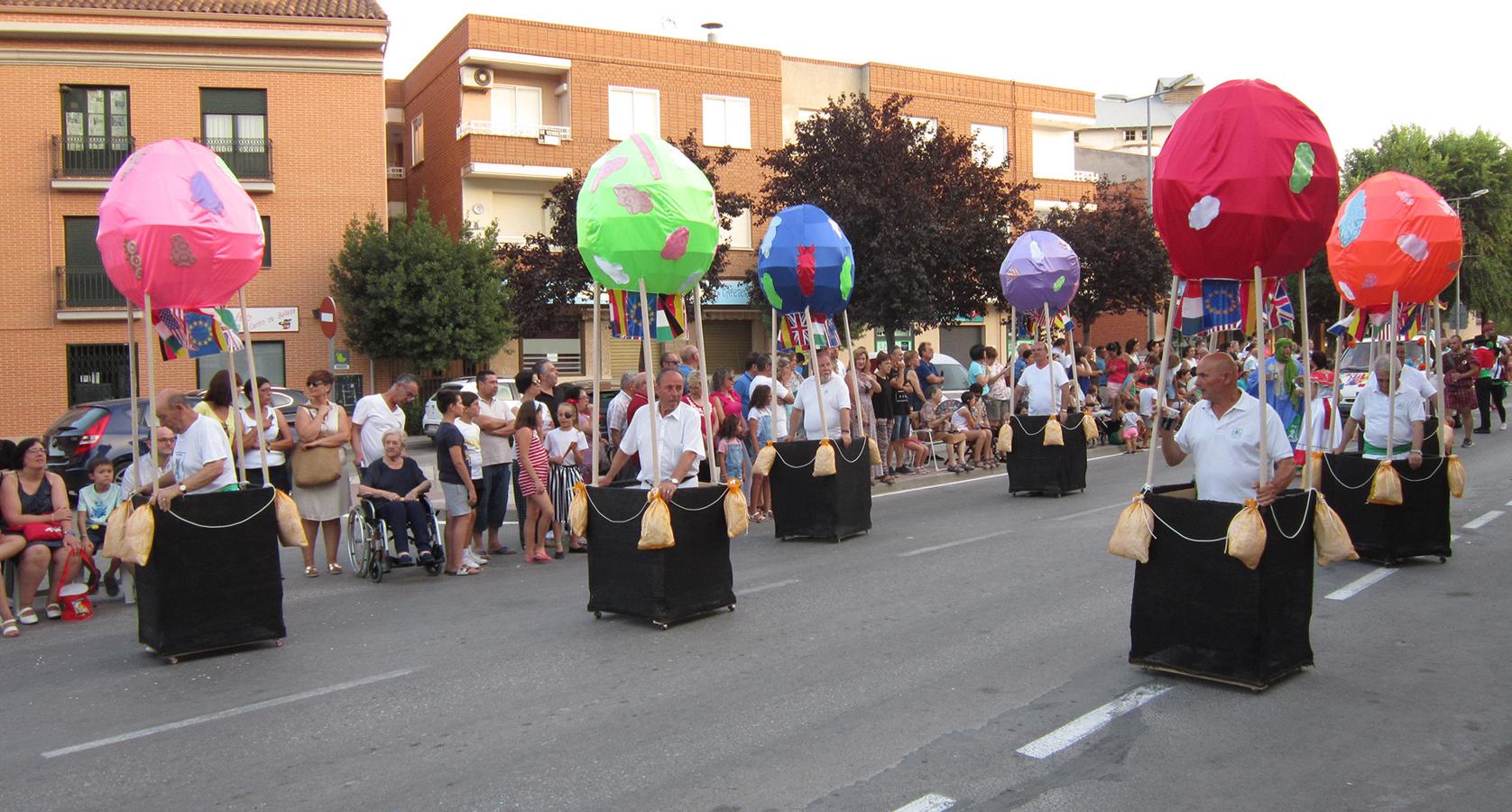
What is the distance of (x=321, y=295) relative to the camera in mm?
29469

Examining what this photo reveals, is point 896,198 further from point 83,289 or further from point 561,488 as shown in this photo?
point 83,289

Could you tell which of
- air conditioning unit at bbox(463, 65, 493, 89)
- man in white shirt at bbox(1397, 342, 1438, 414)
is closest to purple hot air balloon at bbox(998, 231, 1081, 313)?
man in white shirt at bbox(1397, 342, 1438, 414)

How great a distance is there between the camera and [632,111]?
33344 millimetres

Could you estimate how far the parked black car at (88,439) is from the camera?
15.1 metres

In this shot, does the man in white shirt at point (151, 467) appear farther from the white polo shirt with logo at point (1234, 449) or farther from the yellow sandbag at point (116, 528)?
the white polo shirt with logo at point (1234, 449)

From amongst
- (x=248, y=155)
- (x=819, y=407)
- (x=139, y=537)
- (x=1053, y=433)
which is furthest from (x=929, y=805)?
(x=248, y=155)

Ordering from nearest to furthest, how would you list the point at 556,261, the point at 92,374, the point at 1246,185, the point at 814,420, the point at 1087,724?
the point at 1087,724, the point at 1246,185, the point at 814,420, the point at 556,261, the point at 92,374

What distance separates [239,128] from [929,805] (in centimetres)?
2858

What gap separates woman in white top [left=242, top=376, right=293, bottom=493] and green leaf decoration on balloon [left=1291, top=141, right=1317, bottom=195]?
820 centimetres

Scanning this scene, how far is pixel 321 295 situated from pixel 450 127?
635 centimetres

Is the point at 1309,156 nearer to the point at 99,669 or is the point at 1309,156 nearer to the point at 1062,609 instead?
the point at 1062,609

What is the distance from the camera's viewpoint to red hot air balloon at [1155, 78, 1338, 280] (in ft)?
20.9

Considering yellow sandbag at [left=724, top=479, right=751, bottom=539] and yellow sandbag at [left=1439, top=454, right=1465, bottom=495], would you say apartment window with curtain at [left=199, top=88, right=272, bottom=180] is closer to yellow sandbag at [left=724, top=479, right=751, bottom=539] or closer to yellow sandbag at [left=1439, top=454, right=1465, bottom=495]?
yellow sandbag at [left=724, top=479, right=751, bottom=539]

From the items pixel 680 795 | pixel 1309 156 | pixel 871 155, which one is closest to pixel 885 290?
pixel 871 155
